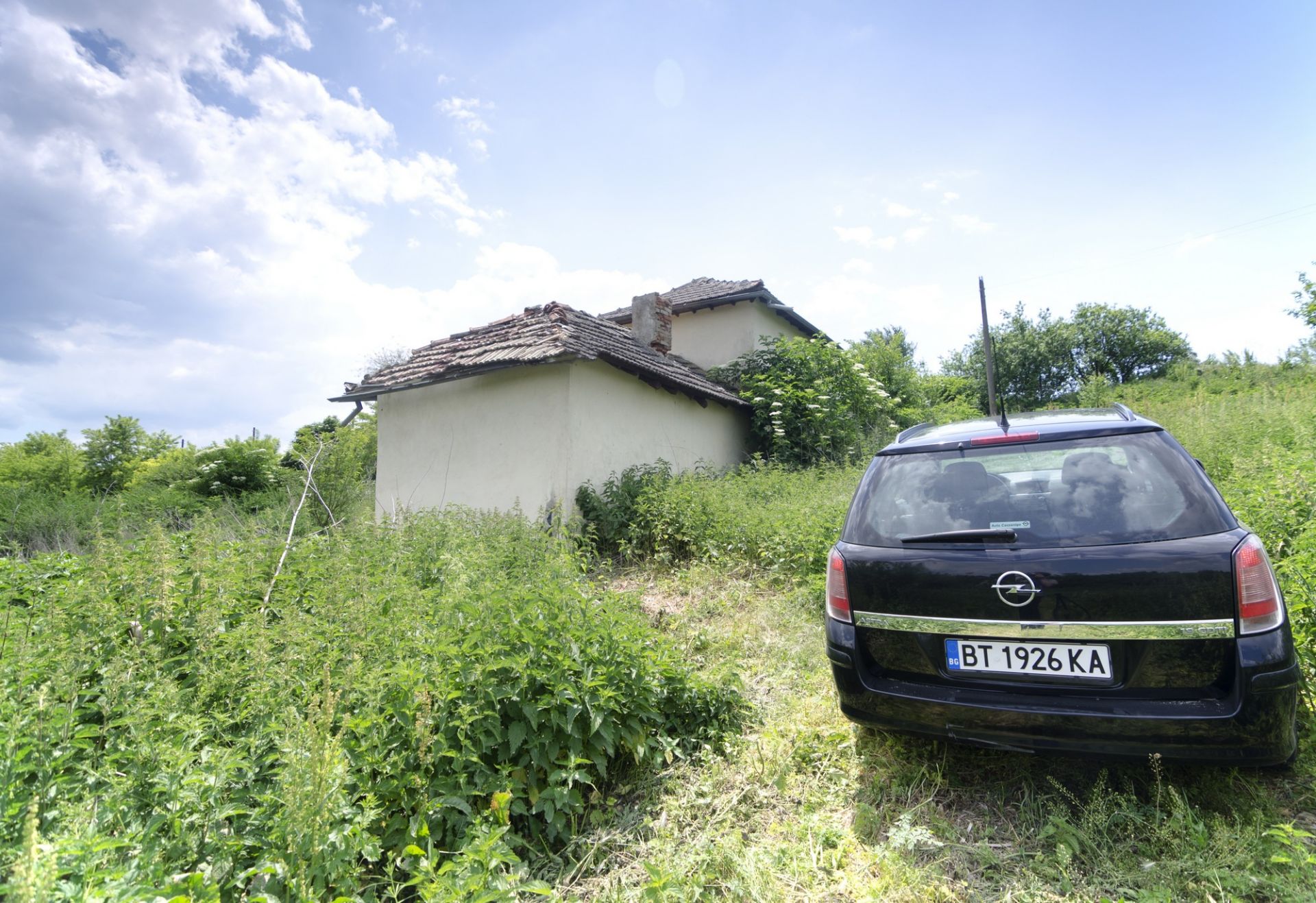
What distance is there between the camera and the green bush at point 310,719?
1.96m

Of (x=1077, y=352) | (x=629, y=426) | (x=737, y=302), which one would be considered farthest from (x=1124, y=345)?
(x=629, y=426)

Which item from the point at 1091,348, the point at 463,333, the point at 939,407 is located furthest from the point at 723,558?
the point at 1091,348

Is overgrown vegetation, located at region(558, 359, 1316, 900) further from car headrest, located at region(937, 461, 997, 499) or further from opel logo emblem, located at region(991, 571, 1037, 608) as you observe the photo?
car headrest, located at region(937, 461, 997, 499)

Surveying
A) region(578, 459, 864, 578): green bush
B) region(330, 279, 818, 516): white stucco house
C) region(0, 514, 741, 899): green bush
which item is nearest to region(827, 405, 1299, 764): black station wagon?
region(0, 514, 741, 899): green bush

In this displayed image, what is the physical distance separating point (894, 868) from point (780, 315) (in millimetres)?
14968

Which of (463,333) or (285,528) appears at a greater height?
(463,333)

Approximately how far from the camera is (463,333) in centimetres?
1206

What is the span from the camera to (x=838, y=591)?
9.55 feet

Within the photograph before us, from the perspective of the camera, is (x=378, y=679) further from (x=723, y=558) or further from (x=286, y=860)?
(x=723, y=558)

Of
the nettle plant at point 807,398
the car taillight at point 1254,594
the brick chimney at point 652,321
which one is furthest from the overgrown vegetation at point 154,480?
the nettle plant at point 807,398

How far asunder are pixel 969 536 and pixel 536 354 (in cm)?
685

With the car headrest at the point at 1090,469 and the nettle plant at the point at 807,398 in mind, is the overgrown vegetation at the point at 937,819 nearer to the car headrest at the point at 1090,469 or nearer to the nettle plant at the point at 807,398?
the car headrest at the point at 1090,469

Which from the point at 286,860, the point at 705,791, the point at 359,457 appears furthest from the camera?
the point at 359,457

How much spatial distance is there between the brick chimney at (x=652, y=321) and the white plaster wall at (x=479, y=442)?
455 centimetres
